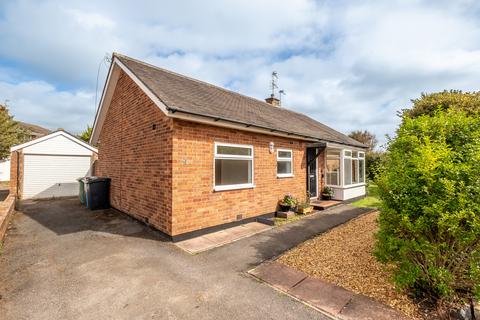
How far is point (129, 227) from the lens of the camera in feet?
22.5

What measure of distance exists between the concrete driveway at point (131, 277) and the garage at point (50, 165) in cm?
797

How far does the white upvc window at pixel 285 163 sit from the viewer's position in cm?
916

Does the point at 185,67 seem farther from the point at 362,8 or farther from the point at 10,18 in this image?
the point at 362,8

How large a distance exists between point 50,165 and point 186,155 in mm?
12884

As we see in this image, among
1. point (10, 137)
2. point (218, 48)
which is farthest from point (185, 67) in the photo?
point (10, 137)

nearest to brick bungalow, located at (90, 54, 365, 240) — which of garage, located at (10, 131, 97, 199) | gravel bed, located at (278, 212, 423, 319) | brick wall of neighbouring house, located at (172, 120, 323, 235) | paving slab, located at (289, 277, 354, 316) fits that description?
brick wall of neighbouring house, located at (172, 120, 323, 235)

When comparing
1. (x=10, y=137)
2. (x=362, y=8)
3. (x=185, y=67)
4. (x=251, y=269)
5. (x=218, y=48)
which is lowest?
(x=251, y=269)

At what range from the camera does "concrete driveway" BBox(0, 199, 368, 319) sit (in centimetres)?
303

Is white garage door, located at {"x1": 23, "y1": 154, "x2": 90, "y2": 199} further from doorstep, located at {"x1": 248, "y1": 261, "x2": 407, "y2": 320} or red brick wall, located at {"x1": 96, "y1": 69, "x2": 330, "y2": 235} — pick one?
doorstep, located at {"x1": 248, "y1": 261, "x2": 407, "y2": 320}

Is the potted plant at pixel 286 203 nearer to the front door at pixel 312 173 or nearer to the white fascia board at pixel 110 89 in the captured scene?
the front door at pixel 312 173

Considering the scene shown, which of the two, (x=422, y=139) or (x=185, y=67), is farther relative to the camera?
(x=185, y=67)

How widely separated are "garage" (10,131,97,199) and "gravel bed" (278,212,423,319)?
49.9ft

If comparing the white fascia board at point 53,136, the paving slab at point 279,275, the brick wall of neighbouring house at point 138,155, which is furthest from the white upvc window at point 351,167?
the white fascia board at point 53,136

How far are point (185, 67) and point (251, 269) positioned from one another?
1284cm
